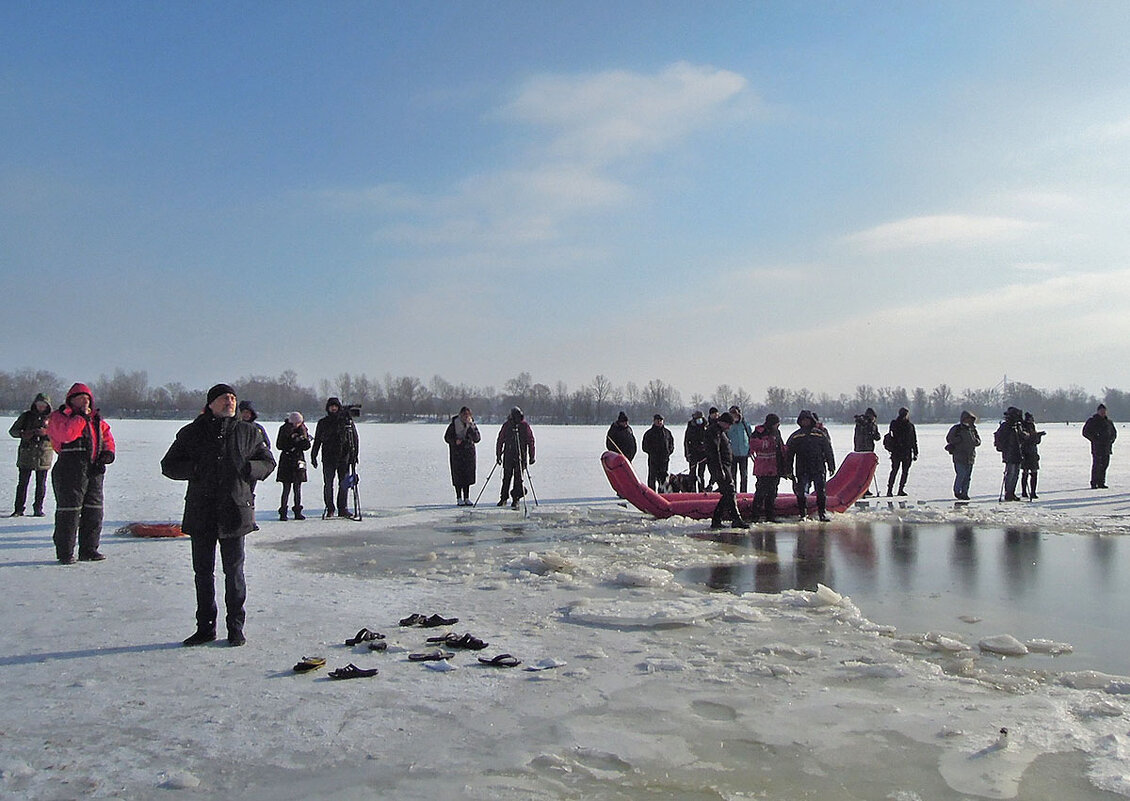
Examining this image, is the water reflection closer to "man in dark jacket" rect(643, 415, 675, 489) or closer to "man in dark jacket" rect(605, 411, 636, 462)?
"man in dark jacket" rect(643, 415, 675, 489)

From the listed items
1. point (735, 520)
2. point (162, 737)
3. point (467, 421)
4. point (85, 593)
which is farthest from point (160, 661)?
point (467, 421)

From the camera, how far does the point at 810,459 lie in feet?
44.0

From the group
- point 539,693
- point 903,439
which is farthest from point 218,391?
point 903,439

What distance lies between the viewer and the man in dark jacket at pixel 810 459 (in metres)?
13.3

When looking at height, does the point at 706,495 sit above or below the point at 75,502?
below

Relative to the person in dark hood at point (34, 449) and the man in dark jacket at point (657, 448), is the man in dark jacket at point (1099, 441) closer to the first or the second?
the man in dark jacket at point (657, 448)

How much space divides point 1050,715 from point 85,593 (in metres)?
7.25

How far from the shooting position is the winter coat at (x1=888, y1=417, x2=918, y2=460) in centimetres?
1714

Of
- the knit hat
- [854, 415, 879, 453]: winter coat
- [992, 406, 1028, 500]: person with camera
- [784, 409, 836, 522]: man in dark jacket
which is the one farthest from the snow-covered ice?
[854, 415, 879, 453]: winter coat

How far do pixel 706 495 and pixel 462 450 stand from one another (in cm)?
445

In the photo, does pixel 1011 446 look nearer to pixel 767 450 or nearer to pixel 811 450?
pixel 811 450

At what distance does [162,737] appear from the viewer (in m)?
4.10

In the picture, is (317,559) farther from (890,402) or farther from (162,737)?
(890,402)

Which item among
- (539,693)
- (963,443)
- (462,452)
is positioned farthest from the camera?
(963,443)
